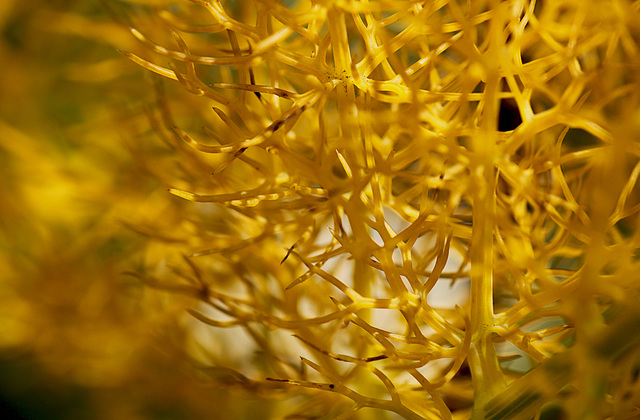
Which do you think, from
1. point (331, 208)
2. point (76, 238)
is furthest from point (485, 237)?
point (76, 238)

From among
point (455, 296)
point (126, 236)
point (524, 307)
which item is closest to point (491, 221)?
point (524, 307)

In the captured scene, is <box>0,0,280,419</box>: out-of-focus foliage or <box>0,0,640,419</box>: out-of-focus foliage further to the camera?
<box>0,0,280,419</box>: out-of-focus foliage

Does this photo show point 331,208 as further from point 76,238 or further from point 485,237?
point 76,238

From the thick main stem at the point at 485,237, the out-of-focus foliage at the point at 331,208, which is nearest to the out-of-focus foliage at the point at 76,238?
the out-of-focus foliage at the point at 331,208

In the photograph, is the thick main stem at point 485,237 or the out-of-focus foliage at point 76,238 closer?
the thick main stem at point 485,237

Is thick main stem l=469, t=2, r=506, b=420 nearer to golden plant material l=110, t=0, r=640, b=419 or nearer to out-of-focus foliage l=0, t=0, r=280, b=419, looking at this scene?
golden plant material l=110, t=0, r=640, b=419

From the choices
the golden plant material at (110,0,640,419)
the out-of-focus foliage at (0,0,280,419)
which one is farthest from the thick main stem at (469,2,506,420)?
the out-of-focus foliage at (0,0,280,419)

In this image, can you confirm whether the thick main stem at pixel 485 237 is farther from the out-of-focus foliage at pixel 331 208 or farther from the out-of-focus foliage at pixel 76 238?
the out-of-focus foliage at pixel 76 238

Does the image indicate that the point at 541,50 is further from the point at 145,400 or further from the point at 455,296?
the point at 145,400
